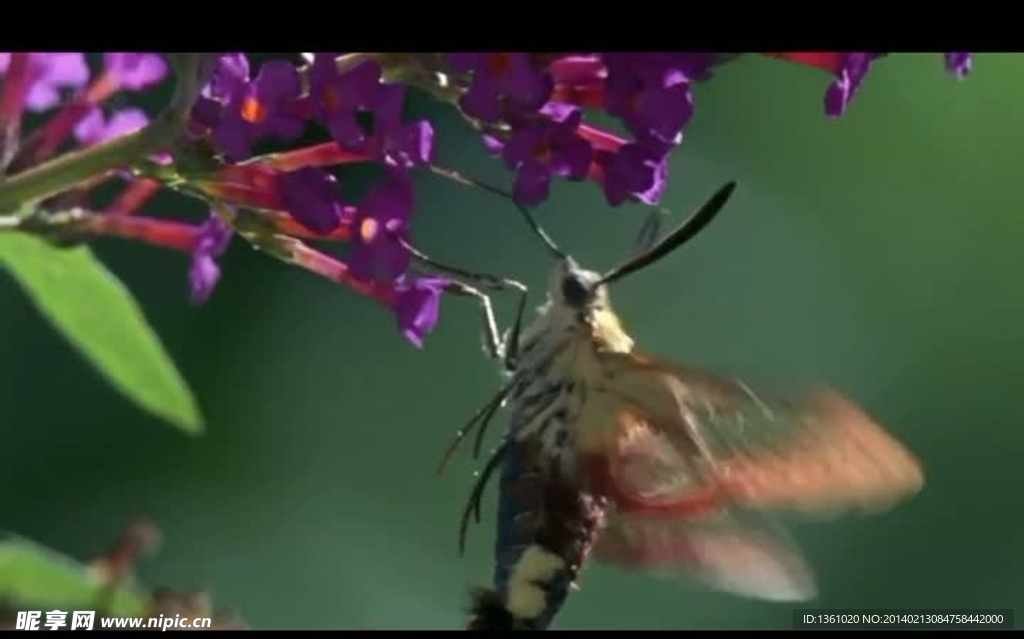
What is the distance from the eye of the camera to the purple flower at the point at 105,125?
1046 millimetres

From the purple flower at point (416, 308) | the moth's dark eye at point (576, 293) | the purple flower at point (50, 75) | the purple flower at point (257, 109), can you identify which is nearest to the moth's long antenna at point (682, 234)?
the moth's dark eye at point (576, 293)

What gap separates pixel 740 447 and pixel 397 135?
284mm

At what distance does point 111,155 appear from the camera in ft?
2.92

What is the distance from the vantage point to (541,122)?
0.94 meters

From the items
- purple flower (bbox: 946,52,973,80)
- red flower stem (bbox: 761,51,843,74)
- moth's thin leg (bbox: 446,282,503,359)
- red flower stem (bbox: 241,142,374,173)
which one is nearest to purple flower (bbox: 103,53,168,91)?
red flower stem (bbox: 241,142,374,173)

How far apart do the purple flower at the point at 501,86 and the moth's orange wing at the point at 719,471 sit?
0.20m

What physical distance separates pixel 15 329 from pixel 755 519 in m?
1.14

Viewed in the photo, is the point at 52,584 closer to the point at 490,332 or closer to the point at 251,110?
the point at 251,110

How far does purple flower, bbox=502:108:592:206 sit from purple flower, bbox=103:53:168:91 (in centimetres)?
27

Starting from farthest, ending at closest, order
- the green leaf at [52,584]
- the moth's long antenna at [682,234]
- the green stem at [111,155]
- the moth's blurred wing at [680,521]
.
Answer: the moth's blurred wing at [680,521] → the moth's long antenna at [682,234] → the green stem at [111,155] → the green leaf at [52,584]

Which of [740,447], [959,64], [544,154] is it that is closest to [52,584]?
[544,154]

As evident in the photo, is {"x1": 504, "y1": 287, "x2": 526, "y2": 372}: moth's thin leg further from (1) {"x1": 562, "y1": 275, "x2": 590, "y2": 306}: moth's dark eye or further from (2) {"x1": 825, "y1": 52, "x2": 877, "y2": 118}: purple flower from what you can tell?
(2) {"x1": 825, "y1": 52, "x2": 877, "y2": 118}: purple flower

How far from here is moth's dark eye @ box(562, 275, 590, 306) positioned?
3.70 ft

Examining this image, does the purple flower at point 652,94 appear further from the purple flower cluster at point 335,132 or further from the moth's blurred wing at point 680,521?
the moth's blurred wing at point 680,521
